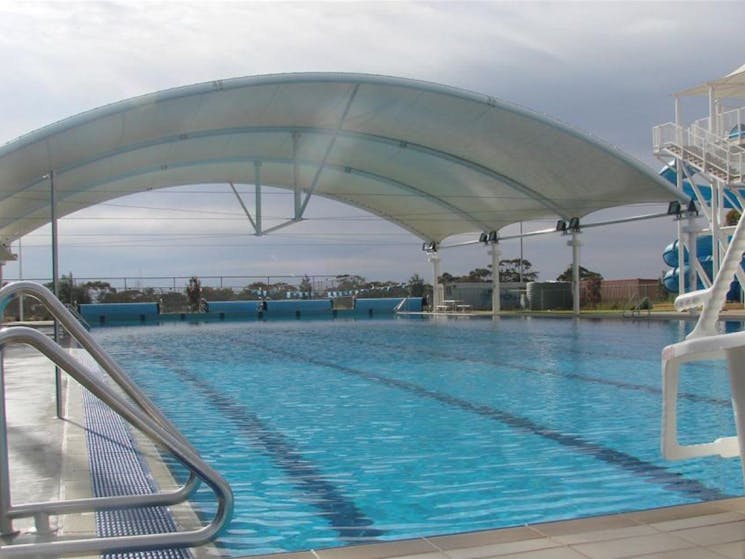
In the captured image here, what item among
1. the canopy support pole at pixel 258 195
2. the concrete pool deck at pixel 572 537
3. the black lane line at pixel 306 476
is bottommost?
the black lane line at pixel 306 476

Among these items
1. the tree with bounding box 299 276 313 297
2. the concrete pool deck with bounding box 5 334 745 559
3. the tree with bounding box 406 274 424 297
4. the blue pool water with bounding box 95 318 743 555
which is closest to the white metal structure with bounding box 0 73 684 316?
the blue pool water with bounding box 95 318 743 555

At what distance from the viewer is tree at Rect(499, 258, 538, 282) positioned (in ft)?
159

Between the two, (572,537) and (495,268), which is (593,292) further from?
(572,537)

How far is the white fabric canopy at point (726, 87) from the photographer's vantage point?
65.7 ft

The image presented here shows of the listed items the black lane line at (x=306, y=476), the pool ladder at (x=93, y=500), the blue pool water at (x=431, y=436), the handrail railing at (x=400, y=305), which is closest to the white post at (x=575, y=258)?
the handrail railing at (x=400, y=305)

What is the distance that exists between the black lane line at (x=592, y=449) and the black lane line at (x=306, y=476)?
197cm

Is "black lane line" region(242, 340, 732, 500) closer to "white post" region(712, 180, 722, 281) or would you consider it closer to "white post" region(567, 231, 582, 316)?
"white post" region(712, 180, 722, 281)

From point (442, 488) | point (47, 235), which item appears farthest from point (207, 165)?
point (442, 488)

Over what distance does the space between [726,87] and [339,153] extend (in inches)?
455

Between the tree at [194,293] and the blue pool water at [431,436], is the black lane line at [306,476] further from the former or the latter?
the tree at [194,293]

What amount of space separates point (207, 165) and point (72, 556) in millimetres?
20618

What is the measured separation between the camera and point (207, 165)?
2236 cm

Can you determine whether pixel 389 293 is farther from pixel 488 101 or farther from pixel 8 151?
pixel 8 151

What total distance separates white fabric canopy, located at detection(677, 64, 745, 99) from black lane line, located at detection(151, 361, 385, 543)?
18077mm
